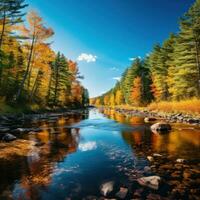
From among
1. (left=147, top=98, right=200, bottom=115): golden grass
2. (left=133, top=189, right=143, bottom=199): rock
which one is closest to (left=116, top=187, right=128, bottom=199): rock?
(left=133, top=189, right=143, bottom=199): rock

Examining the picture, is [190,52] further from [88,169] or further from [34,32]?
[88,169]

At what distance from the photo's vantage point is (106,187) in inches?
241

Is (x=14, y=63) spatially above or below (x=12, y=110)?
above

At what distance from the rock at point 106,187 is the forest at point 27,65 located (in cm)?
2102

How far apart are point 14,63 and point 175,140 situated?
99.2 ft

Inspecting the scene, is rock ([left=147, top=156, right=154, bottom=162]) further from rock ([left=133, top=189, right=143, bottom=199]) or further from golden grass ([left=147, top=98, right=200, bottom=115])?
golden grass ([left=147, top=98, right=200, bottom=115])

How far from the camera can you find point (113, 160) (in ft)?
29.7

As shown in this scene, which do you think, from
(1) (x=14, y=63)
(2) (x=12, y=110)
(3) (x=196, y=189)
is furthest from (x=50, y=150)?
(1) (x=14, y=63)

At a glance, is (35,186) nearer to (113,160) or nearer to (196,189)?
(113,160)

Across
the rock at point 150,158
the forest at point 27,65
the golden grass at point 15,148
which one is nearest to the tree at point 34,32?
the forest at point 27,65

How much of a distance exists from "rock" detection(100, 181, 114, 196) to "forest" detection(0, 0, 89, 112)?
828 inches

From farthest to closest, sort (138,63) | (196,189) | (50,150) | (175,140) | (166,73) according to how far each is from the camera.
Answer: (138,63), (166,73), (175,140), (50,150), (196,189)

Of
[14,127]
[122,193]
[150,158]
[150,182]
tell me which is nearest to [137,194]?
[122,193]

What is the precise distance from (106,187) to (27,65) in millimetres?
29333
